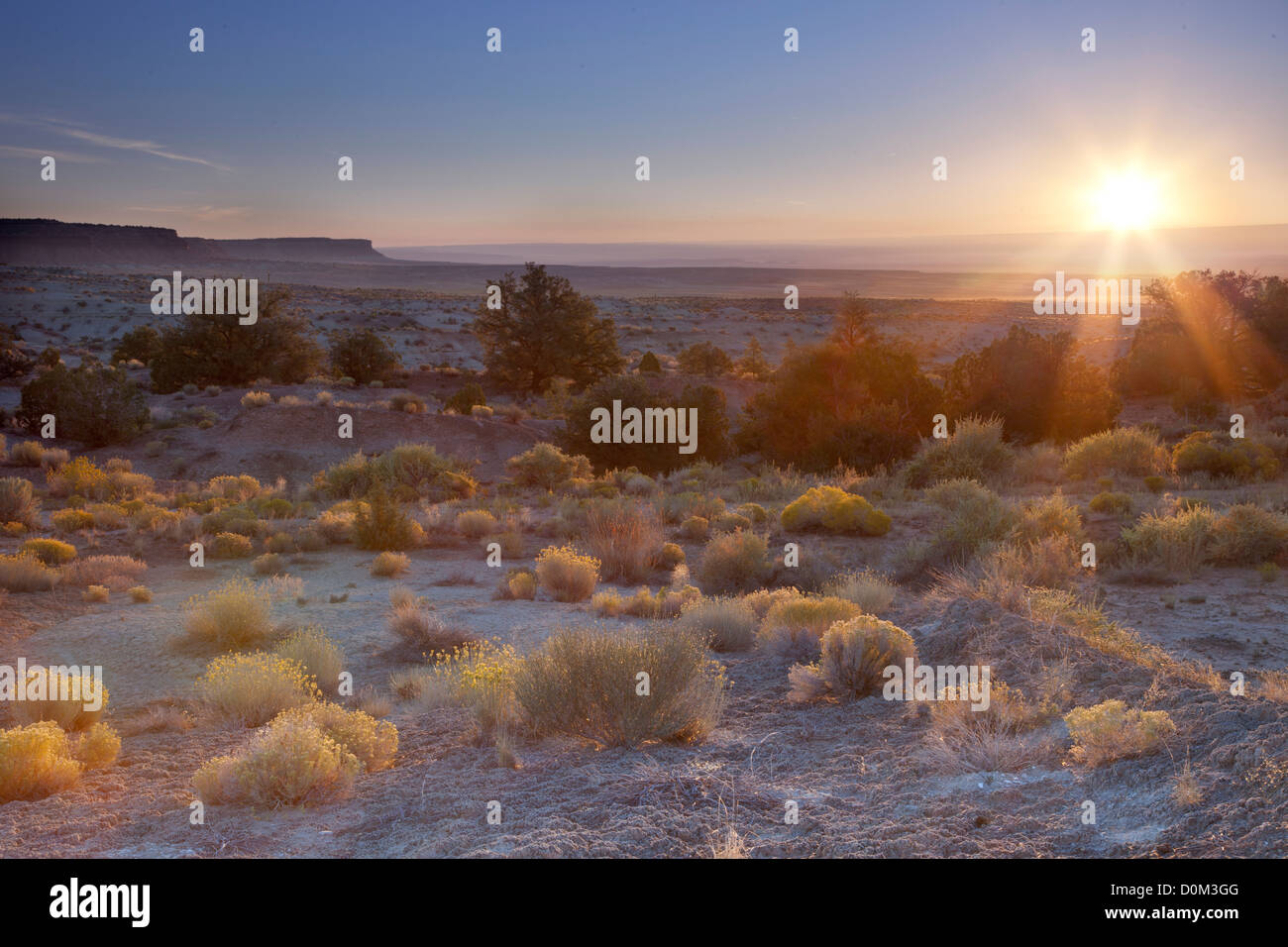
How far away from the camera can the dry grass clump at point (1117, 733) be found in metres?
5.03

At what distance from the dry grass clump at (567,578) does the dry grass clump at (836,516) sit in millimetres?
4265

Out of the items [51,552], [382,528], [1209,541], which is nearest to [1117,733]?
[1209,541]

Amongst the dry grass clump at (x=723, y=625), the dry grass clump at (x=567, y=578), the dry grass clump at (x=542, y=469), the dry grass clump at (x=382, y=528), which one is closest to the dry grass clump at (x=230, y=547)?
the dry grass clump at (x=382, y=528)

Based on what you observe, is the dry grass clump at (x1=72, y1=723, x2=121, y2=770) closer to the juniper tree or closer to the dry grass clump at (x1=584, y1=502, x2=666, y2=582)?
the dry grass clump at (x1=584, y1=502, x2=666, y2=582)

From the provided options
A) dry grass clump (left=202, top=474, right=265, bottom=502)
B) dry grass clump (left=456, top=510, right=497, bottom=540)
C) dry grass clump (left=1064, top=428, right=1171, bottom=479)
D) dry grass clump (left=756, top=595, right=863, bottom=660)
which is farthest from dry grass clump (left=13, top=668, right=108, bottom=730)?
dry grass clump (left=1064, top=428, right=1171, bottom=479)

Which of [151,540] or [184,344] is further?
[184,344]

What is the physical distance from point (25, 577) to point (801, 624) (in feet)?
30.1

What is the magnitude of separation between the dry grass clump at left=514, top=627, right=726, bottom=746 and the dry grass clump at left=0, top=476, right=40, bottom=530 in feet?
41.2

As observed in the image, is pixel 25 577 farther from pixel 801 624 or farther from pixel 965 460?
pixel 965 460

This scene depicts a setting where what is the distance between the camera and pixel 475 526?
1508 cm

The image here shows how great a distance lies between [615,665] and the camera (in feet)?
20.1
